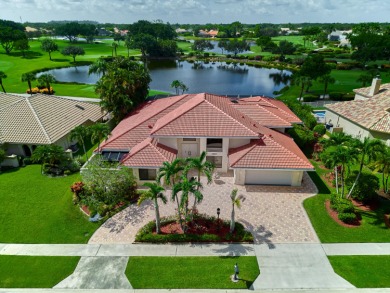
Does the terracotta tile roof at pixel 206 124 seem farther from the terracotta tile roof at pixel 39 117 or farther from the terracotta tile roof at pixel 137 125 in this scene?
the terracotta tile roof at pixel 39 117

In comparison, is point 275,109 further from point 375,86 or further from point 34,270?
point 34,270

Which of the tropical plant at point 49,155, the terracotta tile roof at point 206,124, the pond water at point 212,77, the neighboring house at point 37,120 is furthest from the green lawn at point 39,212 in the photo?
the pond water at point 212,77

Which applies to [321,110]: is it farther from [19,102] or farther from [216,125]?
[19,102]

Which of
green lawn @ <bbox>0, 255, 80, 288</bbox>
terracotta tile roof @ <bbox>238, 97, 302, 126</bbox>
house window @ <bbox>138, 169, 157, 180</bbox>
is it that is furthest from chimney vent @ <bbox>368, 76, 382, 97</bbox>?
green lawn @ <bbox>0, 255, 80, 288</bbox>

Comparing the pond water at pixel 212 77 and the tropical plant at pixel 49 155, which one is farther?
the pond water at pixel 212 77

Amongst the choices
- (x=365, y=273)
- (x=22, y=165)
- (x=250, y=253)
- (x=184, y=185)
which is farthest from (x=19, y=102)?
(x=365, y=273)

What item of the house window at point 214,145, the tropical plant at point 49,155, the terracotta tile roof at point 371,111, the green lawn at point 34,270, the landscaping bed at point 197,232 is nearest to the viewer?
the green lawn at point 34,270

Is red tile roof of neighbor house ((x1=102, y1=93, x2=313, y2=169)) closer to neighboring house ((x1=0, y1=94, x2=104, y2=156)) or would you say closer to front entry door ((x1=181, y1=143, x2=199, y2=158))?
front entry door ((x1=181, y1=143, x2=199, y2=158))
